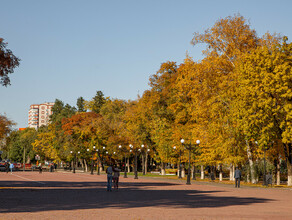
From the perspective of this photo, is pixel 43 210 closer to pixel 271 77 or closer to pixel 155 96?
pixel 271 77

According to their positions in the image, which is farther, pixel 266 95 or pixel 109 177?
pixel 266 95

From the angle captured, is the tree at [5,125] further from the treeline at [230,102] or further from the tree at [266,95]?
the tree at [266,95]

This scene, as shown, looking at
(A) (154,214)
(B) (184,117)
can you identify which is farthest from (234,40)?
(A) (154,214)

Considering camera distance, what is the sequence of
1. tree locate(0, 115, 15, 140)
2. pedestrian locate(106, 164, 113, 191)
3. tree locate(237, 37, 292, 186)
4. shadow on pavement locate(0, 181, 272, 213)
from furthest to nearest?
tree locate(0, 115, 15, 140) → tree locate(237, 37, 292, 186) → pedestrian locate(106, 164, 113, 191) → shadow on pavement locate(0, 181, 272, 213)

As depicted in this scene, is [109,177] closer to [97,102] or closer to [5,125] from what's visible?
[5,125]

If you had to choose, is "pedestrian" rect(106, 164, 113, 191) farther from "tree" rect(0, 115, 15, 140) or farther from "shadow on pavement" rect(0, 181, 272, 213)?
"tree" rect(0, 115, 15, 140)

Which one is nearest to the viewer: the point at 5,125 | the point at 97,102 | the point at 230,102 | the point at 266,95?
the point at 266,95

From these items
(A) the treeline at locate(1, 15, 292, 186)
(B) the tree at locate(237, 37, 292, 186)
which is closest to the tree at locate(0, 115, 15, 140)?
(A) the treeline at locate(1, 15, 292, 186)

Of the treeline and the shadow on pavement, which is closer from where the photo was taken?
the shadow on pavement

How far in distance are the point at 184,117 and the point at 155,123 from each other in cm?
578

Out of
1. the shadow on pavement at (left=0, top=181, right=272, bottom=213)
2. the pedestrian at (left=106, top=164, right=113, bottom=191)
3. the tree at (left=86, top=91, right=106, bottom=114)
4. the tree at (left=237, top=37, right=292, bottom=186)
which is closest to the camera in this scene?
the shadow on pavement at (left=0, top=181, right=272, bottom=213)

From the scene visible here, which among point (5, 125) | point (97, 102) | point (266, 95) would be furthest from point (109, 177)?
point (97, 102)

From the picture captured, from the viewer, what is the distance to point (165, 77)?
6366 cm

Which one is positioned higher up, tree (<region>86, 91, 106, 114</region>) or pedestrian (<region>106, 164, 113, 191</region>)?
tree (<region>86, 91, 106, 114</region>)
